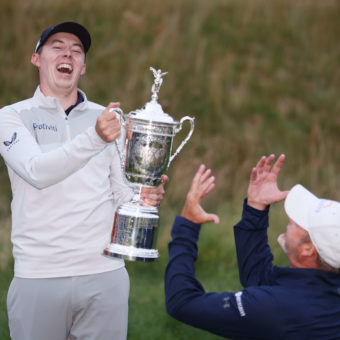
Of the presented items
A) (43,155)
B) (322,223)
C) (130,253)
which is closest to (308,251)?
(322,223)

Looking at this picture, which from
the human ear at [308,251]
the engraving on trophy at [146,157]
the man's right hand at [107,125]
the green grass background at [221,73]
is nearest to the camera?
the human ear at [308,251]

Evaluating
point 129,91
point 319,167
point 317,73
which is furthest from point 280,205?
point 317,73

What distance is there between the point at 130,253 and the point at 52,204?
0.41 meters

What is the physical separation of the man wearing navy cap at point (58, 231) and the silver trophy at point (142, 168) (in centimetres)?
9

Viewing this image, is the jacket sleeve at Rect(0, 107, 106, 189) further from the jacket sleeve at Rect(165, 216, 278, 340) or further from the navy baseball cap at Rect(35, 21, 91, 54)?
the jacket sleeve at Rect(165, 216, 278, 340)

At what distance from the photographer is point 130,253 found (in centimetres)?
327

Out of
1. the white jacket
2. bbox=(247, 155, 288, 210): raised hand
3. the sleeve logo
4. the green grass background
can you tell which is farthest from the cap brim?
the green grass background

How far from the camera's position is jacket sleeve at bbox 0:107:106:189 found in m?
3.01

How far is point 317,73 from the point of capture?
42.4 feet

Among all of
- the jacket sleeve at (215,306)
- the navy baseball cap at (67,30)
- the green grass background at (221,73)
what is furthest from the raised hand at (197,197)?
the green grass background at (221,73)

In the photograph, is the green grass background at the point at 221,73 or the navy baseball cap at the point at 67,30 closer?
the navy baseball cap at the point at 67,30

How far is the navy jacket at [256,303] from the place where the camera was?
257 centimetres

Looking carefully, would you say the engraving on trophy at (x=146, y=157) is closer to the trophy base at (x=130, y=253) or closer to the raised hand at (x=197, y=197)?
the trophy base at (x=130, y=253)

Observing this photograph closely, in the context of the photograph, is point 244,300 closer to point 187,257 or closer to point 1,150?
point 187,257
